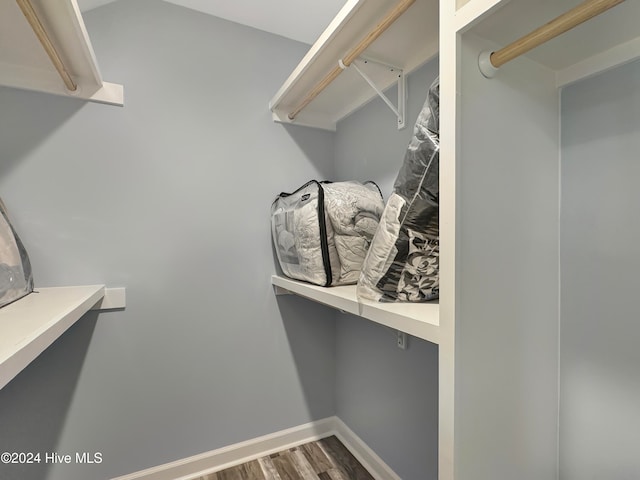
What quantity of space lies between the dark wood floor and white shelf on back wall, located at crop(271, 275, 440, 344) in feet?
3.13

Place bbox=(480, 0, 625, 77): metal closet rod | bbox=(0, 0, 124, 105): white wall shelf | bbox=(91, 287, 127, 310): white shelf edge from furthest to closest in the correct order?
1. bbox=(91, 287, 127, 310): white shelf edge
2. bbox=(0, 0, 124, 105): white wall shelf
3. bbox=(480, 0, 625, 77): metal closet rod

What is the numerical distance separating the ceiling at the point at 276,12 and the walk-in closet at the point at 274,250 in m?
0.03

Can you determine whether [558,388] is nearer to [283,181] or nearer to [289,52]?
[283,181]

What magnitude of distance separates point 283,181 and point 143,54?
35.0 inches

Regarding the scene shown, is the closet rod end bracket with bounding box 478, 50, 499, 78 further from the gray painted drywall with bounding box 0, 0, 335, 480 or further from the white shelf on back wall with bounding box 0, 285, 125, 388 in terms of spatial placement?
the gray painted drywall with bounding box 0, 0, 335, 480

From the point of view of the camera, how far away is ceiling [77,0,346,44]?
4.79 ft

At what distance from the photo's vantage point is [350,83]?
4.71ft

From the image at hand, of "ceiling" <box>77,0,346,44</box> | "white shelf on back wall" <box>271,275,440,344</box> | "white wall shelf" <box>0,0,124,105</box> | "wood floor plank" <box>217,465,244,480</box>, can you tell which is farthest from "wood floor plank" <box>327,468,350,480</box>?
"ceiling" <box>77,0,346,44</box>

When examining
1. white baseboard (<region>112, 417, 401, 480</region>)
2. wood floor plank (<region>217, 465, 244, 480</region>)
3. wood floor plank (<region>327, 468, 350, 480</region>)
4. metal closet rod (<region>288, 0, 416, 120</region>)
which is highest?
metal closet rod (<region>288, 0, 416, 120</region>)

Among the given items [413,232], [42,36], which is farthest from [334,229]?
[42,36]

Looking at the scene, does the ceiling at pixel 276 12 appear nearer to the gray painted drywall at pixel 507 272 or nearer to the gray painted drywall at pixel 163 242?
the gray painted drywall at pixel 163 242

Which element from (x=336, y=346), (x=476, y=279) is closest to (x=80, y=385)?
(x=336, y=346)

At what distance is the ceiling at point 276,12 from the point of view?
1.46 meters

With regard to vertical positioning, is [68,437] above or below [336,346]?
below
